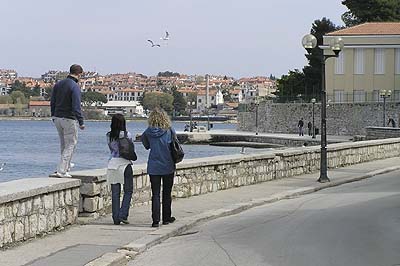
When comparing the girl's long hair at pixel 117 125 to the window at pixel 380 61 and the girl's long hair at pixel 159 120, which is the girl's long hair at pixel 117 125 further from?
the window at pixel 380 61

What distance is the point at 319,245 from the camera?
11.5m

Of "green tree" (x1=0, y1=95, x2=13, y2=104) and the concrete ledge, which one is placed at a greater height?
"green tree" (x1=0, y1=95, x2=13, y2=104)

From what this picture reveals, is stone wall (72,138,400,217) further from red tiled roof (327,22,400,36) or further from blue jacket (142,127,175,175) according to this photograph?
red tiled roof (327,22,400,36)

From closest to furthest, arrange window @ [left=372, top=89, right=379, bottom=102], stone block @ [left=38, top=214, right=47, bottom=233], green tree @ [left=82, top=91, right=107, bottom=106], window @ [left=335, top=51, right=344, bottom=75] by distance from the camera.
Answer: stone block @ [left=38, top=214, right=47, bottom=233], window @ [left=372, top=89, right=379, bottom=102], window @ [left=335, top=51, right=344, bottom=75], green tree @ [left=82, top=91, right=107, bottom=106]

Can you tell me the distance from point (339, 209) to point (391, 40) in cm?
7167

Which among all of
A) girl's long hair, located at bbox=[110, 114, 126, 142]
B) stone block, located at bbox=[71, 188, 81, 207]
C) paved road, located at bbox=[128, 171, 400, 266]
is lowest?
paved road, located at bbox=[128, 171, 400, 266]

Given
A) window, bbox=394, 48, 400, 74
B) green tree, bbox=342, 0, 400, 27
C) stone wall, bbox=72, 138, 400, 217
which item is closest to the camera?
stone wall, bbox=72, 138, 400, 217

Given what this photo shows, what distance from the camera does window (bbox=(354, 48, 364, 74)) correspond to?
86.4m

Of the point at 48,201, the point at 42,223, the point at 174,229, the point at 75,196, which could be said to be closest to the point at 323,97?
the point at 174,229

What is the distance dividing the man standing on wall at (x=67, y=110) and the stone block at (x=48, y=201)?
3.82 feet

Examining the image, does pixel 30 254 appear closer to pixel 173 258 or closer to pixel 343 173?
pixel 173 258

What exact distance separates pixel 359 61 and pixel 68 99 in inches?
3019

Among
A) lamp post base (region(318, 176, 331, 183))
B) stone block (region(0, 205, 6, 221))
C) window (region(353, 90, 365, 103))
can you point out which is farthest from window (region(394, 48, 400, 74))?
stone block (region(0, 205, 6, 221))

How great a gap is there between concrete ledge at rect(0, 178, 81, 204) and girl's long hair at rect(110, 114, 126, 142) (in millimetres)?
1007
